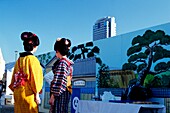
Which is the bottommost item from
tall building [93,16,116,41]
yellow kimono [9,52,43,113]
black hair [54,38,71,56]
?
yellow kimono [9,52,43,113]

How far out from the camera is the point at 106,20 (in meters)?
11.4

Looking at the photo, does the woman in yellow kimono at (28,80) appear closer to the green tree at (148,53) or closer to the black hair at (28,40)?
the black hair at (28,40)

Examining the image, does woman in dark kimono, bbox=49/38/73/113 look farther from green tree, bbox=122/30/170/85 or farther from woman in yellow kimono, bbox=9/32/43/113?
green tree, bbox=122/30/170/85

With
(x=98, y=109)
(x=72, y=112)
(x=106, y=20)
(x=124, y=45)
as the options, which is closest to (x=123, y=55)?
(x=124, y=45)

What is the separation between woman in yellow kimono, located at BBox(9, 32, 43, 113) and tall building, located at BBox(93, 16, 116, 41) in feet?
23.5

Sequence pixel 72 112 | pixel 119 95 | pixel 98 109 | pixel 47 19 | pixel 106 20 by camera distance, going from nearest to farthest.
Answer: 1. pixel 98 109
2. pixel 119 95
3. pixel 72 112
4. pixel 47 19
5. pixel 106 20

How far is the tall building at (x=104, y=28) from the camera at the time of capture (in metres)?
10.2

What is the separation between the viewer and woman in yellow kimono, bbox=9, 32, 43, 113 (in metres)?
2.77

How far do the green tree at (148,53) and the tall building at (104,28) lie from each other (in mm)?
4144

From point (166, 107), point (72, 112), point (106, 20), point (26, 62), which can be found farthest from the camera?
point (106, 20)

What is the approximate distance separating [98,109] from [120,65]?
1.29 metres

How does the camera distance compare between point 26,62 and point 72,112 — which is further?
point 72,112

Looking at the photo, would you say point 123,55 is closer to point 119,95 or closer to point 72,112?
point 119,95

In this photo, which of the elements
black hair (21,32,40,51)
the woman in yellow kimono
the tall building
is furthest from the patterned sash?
the tall building
